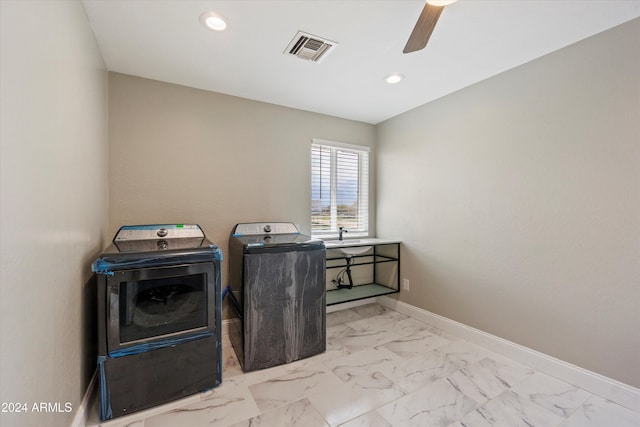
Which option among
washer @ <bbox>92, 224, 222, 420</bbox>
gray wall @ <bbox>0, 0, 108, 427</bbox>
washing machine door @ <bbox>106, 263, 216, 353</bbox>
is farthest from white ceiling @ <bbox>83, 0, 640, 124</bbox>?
washing machine door @ <bbox>106, 263, 216, 353</bbox>

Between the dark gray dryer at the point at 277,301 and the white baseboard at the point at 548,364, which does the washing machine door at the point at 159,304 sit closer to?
the dark gray dryer at the point at 277,301

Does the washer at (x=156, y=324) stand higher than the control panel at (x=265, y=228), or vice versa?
the control panel at (x=265, y=228)

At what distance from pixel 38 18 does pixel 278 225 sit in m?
2.17

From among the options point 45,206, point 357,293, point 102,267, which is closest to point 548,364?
point 357,293

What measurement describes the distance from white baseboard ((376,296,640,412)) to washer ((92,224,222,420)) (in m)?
2.15

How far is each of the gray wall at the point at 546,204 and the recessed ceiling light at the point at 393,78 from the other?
653mm

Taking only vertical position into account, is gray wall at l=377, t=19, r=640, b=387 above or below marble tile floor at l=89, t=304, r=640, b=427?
above

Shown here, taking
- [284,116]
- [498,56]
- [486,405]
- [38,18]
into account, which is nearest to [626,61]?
[498,56]

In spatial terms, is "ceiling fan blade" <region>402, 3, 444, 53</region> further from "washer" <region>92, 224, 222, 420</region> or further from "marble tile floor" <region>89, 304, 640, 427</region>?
"marble tile floor" <region>89, 304, 640, 427</region>

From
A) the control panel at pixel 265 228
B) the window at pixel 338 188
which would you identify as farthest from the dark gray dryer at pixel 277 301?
the window at pixel 338 188

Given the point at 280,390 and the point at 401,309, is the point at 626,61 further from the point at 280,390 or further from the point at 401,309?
the point at 280,390

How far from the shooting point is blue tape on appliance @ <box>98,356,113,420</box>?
156 cm

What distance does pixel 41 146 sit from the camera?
3.50 feet

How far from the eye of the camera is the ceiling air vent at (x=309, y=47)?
189 centimetres
